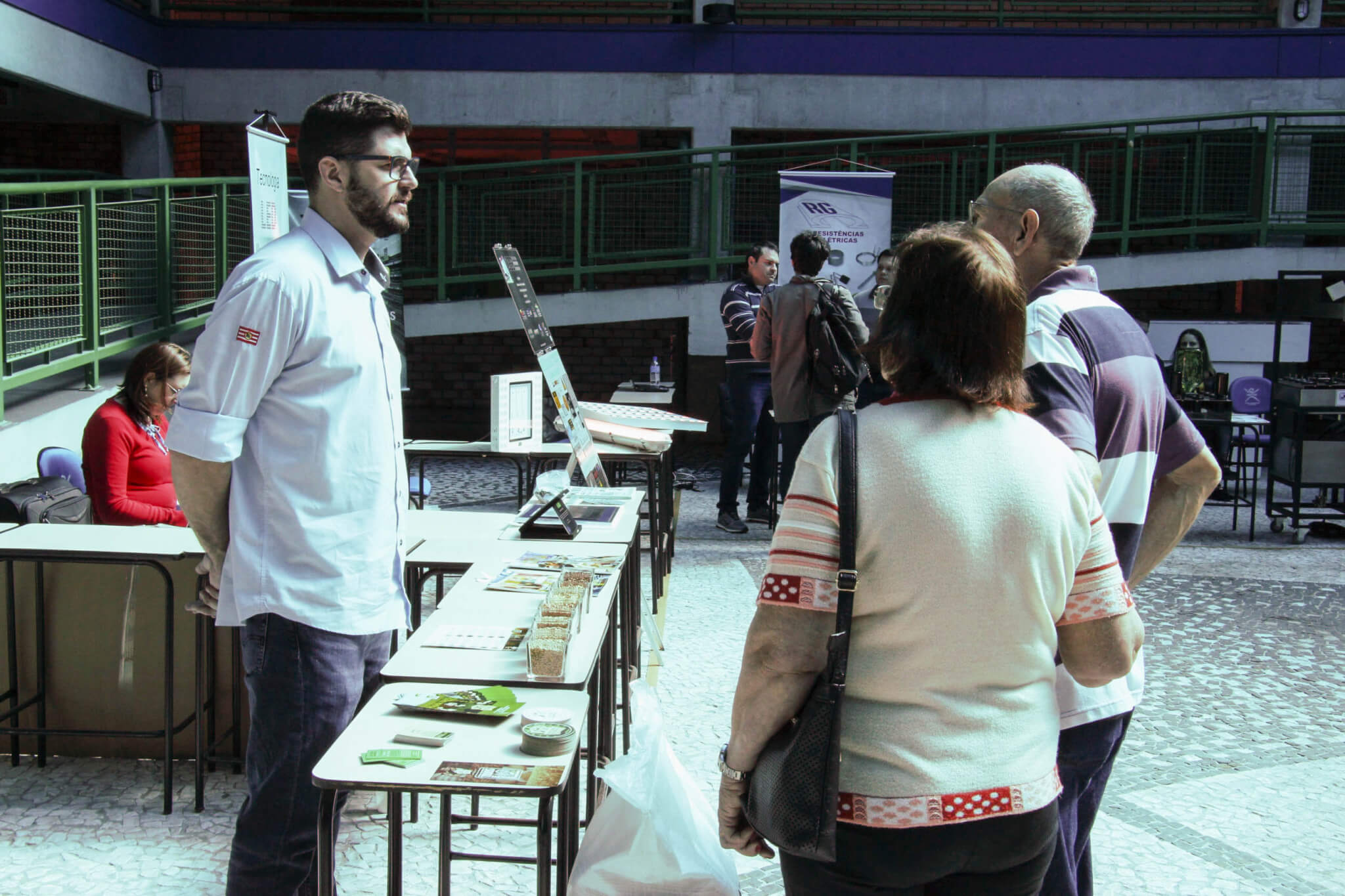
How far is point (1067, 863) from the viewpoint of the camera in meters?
2.13

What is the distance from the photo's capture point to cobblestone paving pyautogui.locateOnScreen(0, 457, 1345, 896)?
311 cm

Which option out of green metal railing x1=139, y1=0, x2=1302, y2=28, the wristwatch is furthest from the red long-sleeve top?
green metal railing x1=139, y1=0, x2=1302, y2=28

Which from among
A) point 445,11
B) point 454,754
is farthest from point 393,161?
point 445,11

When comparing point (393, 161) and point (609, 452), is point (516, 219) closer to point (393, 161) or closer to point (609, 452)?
point (609, 452)

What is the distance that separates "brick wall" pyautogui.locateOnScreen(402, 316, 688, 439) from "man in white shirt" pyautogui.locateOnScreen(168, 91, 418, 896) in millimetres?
9967

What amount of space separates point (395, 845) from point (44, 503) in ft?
9.61

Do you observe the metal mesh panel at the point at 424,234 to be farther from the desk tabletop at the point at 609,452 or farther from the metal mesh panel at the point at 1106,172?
the metal mesh panel at the point at 1106,172

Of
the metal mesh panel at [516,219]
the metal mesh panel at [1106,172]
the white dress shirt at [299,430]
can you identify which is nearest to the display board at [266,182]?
the white dress shirt at [299,430]

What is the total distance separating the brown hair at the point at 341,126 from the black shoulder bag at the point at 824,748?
1265 millimetres

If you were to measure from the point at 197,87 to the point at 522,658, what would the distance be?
10.4 m

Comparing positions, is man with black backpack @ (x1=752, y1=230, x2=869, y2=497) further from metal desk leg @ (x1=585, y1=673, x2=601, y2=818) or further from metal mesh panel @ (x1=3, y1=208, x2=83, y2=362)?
metal mesh panel @ (x1=3, y1=208, x2=83, y2=362)

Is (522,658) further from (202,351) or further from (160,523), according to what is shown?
(160,523)

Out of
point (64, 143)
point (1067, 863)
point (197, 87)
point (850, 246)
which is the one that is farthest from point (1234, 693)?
point (64, 143)

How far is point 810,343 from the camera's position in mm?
6520
